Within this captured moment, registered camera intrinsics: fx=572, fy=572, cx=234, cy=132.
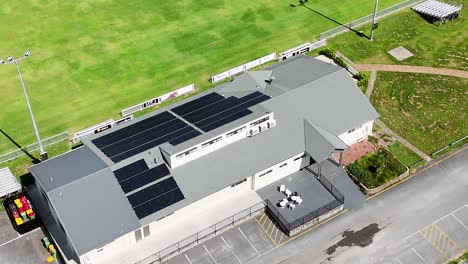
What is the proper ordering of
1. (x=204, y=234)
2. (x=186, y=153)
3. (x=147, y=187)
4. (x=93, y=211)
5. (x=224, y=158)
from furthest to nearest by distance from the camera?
(x=224, y=158)
(x=186, y=153)
(x=204, y=234)
(x=147, y=187)
(x=93, y=211)

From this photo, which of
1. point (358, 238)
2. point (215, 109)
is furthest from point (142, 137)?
point (358, 238)

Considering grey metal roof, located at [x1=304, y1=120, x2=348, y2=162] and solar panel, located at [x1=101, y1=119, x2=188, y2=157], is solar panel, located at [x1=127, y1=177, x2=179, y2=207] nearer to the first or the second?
solar panel, located at [x1=101, y1=119, x2=188, y2=157]

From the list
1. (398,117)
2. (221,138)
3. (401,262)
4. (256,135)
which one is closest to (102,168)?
(221,138)

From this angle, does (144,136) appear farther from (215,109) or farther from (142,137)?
(215,109)

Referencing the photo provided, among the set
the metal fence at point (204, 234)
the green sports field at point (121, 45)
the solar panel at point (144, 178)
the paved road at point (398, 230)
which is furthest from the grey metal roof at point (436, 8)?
the solar panel at point (144, 178)

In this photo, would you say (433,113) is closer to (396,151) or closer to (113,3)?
(396,151)

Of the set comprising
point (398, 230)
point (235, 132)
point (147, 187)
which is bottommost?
point (398, 230)

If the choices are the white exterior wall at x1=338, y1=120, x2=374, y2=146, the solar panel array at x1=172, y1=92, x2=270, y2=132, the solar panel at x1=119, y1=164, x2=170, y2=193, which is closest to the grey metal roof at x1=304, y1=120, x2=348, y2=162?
the white exterior wall at x1=338, y1=120, x2=374, y2=146
